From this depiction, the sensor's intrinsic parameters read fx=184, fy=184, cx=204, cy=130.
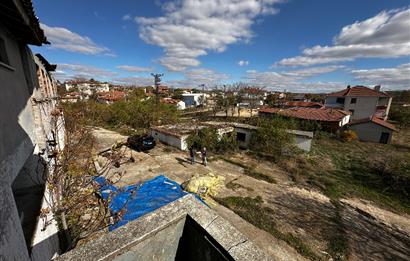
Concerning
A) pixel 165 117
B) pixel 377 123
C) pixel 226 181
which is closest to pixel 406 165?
pixel 377 123

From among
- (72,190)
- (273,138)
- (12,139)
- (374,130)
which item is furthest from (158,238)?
(374,130)

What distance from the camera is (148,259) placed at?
6.63 feet

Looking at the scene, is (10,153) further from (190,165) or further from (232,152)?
(232,152)

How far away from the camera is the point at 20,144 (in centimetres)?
375

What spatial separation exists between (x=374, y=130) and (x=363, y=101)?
1286 centimetres

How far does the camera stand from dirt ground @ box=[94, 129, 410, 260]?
292 inches

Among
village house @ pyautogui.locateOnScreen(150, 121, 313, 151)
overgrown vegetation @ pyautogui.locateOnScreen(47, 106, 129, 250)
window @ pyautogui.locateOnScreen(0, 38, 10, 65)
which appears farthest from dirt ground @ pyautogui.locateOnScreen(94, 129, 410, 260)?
window @ pyautogui.locateOnScreen(0, 38, 10, 65)

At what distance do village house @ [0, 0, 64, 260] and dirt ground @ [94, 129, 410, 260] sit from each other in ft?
6.92

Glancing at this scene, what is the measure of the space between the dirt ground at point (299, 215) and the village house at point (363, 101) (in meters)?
29.3

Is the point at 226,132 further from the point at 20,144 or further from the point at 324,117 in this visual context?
the point at 20,144

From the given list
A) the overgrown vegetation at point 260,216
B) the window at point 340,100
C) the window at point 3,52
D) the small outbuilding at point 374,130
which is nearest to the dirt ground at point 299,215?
the overgrown vegetation at point 260,216

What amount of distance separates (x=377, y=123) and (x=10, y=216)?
30.9 m

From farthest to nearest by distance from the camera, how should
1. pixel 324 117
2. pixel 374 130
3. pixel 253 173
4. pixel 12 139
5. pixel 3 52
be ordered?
pixel 324 117 → pixel 374 130 → pixel 253 173 → pixel 3 52 → pixel 12 139

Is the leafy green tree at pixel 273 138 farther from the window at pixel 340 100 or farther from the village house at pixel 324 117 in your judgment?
the window at pixel 340 100
